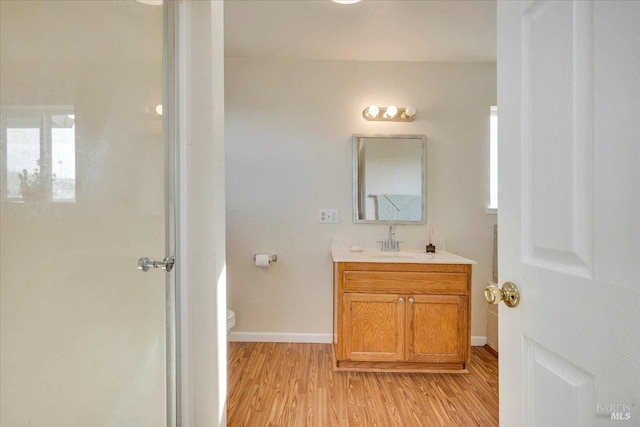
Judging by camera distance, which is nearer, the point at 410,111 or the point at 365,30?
the point at 365,30

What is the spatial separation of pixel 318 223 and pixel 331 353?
108cm

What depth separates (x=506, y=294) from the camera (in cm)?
77

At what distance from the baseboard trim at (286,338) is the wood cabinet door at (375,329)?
0.57 meters

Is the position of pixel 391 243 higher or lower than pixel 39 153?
lower

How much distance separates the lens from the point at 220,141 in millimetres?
1431

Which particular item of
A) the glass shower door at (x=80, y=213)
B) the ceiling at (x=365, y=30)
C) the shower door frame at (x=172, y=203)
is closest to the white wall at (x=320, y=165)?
the ceiling at (x=365, y=30)

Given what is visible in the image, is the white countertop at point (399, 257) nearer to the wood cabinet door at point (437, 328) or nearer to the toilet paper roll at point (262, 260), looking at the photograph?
the wood cabinet door at point (437, 328)

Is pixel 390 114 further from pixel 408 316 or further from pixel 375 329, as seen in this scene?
pixel 375 329

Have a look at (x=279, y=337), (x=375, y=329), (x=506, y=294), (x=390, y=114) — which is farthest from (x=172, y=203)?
(x=390, y=114)

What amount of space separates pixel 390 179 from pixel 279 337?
5.56 ft

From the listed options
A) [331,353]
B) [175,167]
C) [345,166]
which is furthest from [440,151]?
[175,167]

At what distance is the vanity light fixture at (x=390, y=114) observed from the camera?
8.91 ft

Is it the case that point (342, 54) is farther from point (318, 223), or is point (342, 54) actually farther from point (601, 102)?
point (601, 102)

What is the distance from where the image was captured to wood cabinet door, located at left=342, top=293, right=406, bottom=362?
227 centimetres
